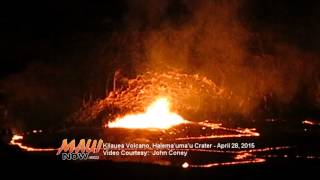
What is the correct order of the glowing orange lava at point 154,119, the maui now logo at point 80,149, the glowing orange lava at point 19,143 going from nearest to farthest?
the maui now logo at point 80,149, the glowing orange lava at point 19,143, the glowing orange lava at point 154,119

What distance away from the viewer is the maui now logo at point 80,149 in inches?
456

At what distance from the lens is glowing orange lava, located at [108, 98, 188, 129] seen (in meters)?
14.3

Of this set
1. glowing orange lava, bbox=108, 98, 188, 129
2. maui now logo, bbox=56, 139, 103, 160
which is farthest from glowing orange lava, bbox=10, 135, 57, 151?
glowing orange lava, bbox=108, 98, 188, 129

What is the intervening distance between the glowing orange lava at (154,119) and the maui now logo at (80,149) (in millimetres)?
1820

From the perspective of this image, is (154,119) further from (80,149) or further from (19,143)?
(19,143)

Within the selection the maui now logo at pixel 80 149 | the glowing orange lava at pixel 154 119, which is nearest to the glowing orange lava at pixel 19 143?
the maui now logo at pixel 80 149

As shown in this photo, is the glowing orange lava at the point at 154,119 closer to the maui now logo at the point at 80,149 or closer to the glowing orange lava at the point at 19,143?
the maui now logo at the point at 80,149

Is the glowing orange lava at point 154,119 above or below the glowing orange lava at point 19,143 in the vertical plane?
above

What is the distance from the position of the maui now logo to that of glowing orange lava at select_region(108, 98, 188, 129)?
1.82 m

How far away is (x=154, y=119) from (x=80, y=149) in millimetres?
3278

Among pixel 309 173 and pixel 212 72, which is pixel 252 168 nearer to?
pixel 309 173

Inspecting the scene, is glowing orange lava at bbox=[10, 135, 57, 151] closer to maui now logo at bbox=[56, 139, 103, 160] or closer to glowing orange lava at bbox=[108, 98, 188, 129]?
maui now logo at bbox=[56, 139, 103, 160]

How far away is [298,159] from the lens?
11297 mm

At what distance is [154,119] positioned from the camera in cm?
1462
